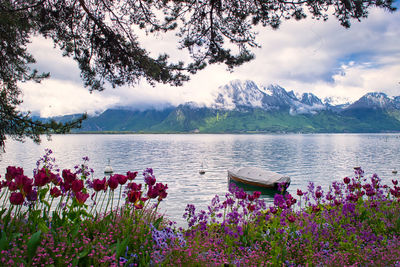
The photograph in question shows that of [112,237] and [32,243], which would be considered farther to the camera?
[112,237]

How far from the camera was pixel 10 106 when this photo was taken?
813 cm

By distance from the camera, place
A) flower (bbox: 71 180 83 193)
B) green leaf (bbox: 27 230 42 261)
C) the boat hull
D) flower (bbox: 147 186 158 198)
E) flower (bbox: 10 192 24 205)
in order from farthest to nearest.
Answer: the boat hull, flower (bbox: 147 186 158 198), flower (bbox: 71 180 83 193), flower (bbox: 10 192 24 205), green leaf (bbox: 27 230 42 261)

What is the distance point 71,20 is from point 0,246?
7576mm

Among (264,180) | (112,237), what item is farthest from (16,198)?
(264,180)

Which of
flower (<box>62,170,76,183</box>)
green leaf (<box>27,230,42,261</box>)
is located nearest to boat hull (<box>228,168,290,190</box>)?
flower (<box>62,170,76,183</box>)

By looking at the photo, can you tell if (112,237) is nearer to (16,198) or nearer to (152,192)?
(152,192)

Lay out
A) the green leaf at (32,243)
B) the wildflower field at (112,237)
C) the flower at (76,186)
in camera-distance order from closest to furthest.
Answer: the green leaf at (32,243), the wildflower field at (112,237), the flower at (76,186)

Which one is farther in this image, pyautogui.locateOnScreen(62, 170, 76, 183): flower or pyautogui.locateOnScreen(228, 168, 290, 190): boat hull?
pyautogui.locateOnScreen(228, 168, 290, 190): boat hull

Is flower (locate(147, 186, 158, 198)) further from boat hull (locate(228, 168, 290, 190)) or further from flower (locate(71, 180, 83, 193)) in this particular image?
boat hull (locate(228, 168, 290, 190))

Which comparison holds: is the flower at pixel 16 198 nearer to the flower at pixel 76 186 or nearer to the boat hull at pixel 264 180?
the flower at pixel 76 186

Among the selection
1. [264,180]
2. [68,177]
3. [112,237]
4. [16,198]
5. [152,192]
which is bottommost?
[264,180]

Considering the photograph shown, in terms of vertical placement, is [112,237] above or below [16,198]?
below

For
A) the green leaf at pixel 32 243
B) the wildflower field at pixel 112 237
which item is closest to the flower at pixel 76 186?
the wildflower field at pixel 112 237

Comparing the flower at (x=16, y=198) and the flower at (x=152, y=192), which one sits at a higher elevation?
the flower at (x=16, y=198)
